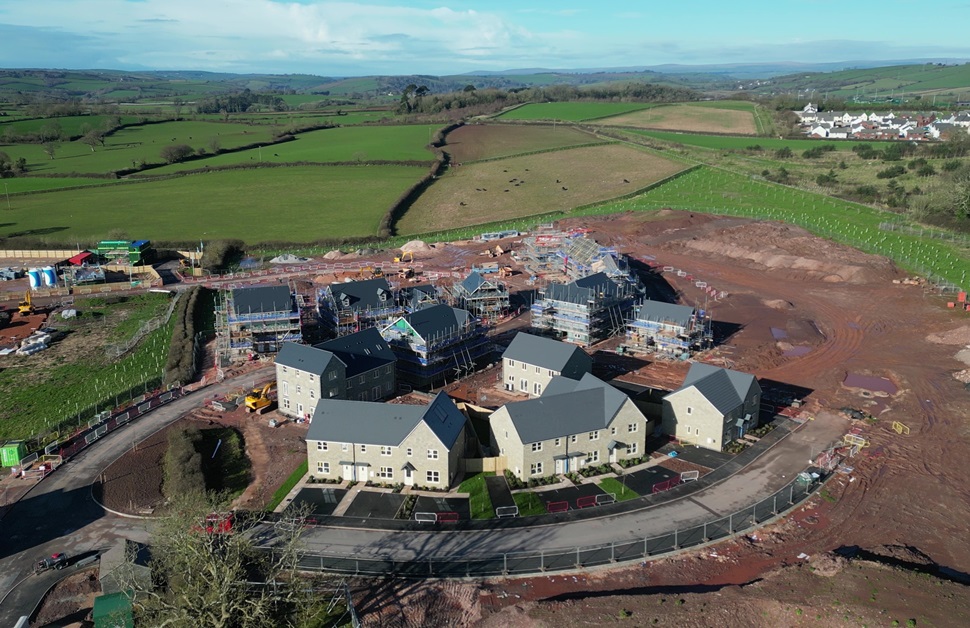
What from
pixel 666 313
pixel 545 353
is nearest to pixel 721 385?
pixel 545 353

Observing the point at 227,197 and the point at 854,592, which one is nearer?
the point at 854,592

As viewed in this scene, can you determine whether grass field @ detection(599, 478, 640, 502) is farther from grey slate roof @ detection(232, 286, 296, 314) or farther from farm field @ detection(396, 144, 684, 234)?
farm field @ detection(396, 144, 684, 234)

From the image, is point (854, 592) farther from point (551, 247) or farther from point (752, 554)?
point (551, 247)

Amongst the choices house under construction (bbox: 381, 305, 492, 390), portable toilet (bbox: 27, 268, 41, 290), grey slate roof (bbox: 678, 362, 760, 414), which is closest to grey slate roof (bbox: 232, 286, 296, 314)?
house under construction (bbox: 381, 305, 492, 390)

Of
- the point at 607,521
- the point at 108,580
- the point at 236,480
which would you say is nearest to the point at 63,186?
the point at 236,480

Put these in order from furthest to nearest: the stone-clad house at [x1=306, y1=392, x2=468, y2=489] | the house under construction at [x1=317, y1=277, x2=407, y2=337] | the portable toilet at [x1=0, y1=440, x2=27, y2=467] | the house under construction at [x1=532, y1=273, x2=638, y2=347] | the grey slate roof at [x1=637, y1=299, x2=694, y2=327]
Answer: the house under construction at [x1=532, y1=273, x2=638, y2=347]
the house under construction at [x1=317, y1=277, x2=407, y2=337]
the grey slate roof at [x1=637, y1=299, x2=694, y2=327]
the portable toilet at [x1=0, y1=440, x2=27, y2=467]
the stone-clad house at [x1=306, y1=392, x2=468, y2=489]
